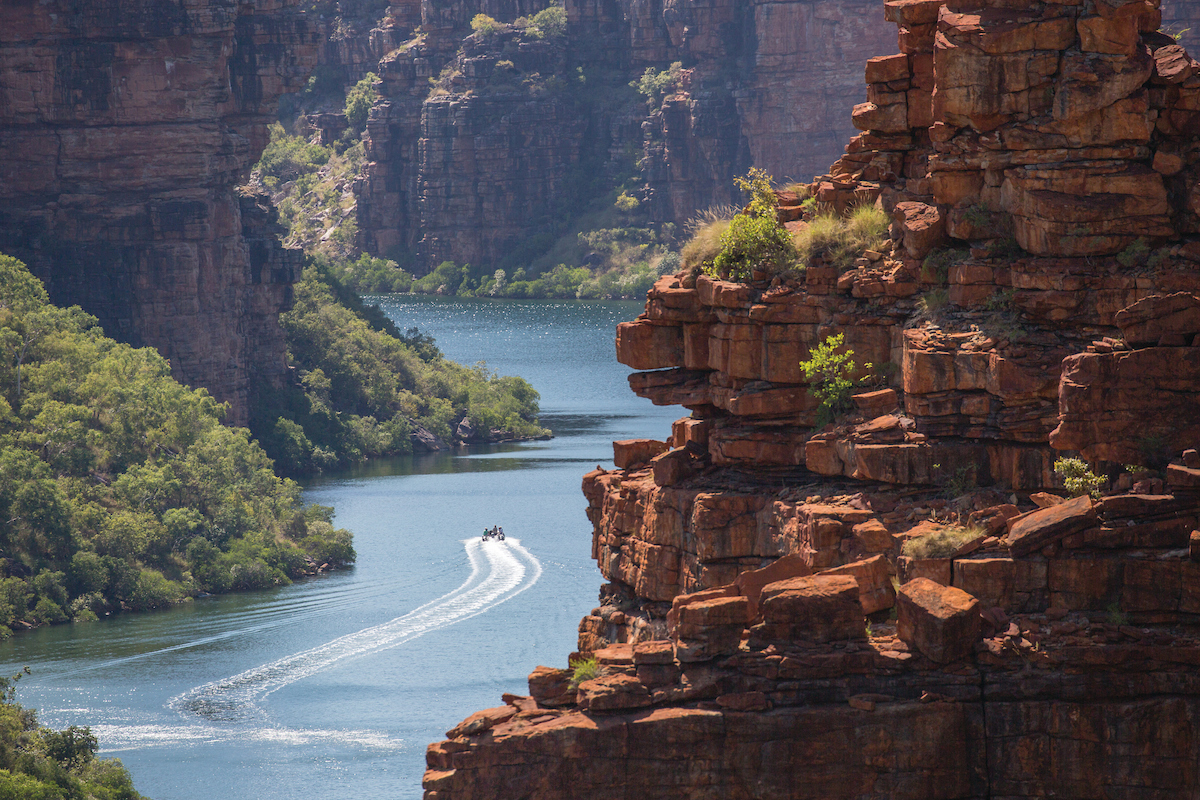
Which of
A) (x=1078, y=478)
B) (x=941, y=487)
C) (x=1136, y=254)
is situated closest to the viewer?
(x=1078, y=478)

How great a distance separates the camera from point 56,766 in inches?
2165

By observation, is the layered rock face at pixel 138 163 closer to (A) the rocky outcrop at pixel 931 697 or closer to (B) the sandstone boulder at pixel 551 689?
(B) the sandstone boulder at pixel 551 689

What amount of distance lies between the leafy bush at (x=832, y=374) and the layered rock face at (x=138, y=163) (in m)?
103

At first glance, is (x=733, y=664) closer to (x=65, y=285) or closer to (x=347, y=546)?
(x=347, y=546)

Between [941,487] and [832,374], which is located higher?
[832,374]

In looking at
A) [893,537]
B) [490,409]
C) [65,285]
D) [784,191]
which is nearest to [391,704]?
[784,191]

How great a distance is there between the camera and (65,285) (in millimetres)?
130750

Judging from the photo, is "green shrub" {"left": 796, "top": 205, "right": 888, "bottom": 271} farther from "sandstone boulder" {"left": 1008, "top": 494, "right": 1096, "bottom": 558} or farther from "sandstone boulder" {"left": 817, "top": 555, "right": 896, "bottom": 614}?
"sandstone boulder" {"left": 1008, "top": 494, "right": 1096, "bottom": 558}

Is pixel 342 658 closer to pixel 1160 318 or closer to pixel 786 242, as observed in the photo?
pixel 786 242

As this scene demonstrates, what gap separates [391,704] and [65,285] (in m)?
67.6

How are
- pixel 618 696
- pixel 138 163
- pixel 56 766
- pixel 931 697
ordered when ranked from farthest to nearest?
pixel 138 163, pixel 56 766, pixel 618 696, pixel 931 697

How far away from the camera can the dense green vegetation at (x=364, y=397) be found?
142 metres

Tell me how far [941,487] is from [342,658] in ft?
176

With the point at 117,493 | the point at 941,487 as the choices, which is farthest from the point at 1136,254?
the point at 117,493
